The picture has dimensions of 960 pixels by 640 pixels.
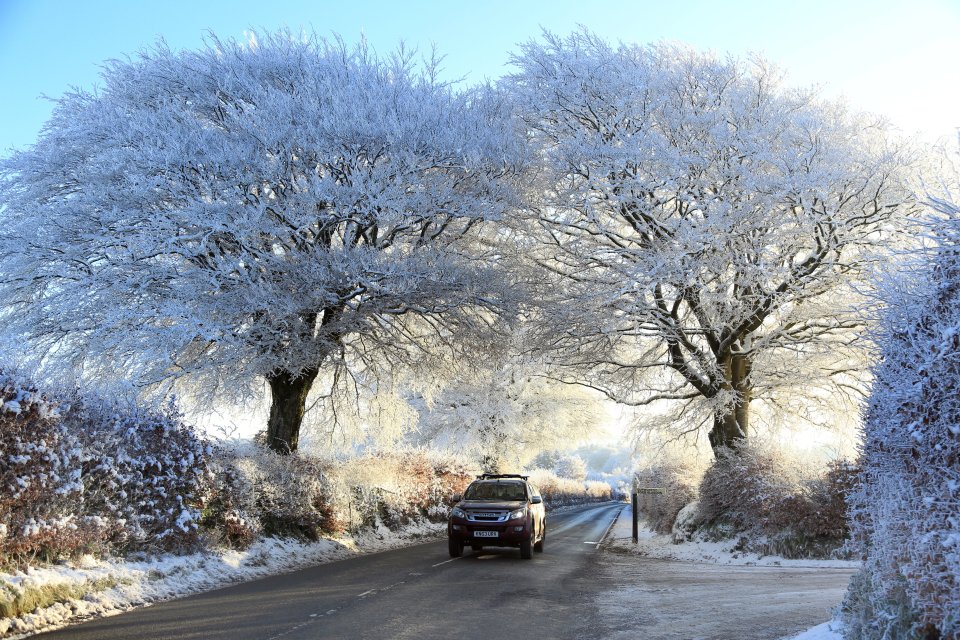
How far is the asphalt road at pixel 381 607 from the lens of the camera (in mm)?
7305

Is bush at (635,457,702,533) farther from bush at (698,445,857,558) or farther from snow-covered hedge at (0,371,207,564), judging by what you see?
snow-covered hedge at (0,371,207,564)

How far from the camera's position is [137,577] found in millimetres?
9578

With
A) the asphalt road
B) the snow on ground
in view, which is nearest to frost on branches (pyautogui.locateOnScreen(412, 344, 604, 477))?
the snow on ground

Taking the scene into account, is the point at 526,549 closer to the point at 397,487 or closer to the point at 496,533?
the point at 496,533

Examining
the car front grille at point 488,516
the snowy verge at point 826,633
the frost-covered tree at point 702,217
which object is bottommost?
the snowy verge at point 826,633

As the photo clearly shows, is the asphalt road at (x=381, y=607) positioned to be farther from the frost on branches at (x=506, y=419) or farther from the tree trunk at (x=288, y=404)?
the frost on branches at (x=506, y=419)

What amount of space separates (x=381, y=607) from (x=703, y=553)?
11.0 metres

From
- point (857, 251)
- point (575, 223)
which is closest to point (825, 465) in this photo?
point (857, 251)

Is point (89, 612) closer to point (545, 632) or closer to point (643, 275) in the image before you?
point (545, 632)

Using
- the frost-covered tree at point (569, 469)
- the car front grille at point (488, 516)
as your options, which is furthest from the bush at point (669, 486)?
the frost-covered tree at point (569, 469)

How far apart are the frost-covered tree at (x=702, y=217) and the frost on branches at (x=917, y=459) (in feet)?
34.3

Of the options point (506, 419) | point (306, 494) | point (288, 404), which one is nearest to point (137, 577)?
point (306, 494)

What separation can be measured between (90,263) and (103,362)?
2173mm

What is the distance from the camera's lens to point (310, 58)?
18.2 meters
